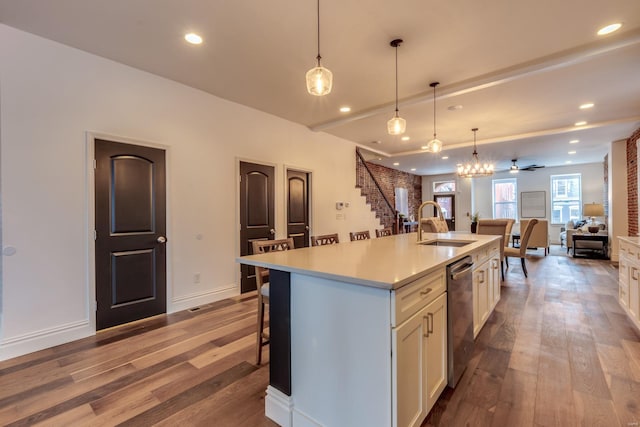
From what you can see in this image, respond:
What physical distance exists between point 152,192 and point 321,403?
301 centimetres

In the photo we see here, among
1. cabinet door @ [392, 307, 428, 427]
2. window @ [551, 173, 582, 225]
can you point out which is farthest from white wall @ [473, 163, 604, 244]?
cabinet door @ [392, 307, 428, 427]

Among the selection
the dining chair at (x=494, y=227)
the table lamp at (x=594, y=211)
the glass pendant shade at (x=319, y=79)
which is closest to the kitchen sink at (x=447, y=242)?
the glass pendant shade at (x=319, y=79)

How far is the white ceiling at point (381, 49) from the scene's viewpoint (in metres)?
2.33

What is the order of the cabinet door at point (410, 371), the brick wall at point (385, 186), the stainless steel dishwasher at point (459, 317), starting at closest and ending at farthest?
the cabinet door at point (410, 371)
the stainless steel dishwasher at point (459, 317)
the brick wall at point (385, 186)

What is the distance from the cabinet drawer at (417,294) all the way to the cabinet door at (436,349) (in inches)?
2.4

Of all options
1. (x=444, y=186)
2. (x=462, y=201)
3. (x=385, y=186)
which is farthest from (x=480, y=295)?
(x=444, y=186)

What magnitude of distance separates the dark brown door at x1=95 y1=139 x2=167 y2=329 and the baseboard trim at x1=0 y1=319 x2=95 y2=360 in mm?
140

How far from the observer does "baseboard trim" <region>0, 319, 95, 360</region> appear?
97.2 inches

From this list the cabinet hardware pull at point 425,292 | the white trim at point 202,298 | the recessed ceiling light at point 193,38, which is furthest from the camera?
the white trim at point 202,298

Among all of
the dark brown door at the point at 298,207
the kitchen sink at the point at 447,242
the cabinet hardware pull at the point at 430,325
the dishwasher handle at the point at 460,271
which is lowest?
the cabinet hardware pull at the point at 430,325

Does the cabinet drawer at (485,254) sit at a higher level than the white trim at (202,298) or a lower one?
higher

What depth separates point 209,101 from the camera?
3957mm

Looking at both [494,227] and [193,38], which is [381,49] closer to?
[193,38]

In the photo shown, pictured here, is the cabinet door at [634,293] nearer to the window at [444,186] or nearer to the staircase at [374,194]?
the staircase at [374,194]
